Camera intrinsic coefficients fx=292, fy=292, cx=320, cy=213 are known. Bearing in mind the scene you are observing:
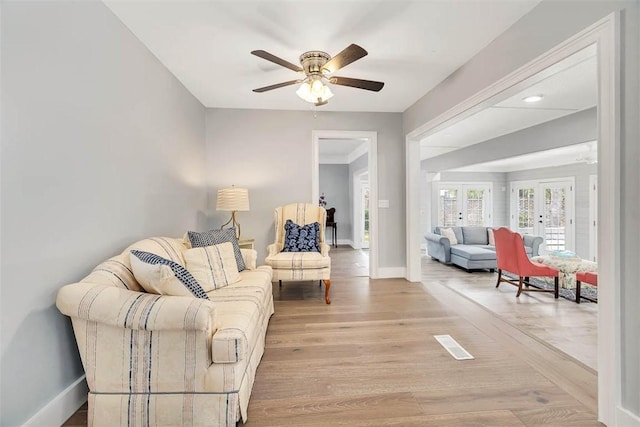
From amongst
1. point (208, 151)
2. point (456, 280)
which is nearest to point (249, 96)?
point (208, 151)

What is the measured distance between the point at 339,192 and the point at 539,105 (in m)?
5.39

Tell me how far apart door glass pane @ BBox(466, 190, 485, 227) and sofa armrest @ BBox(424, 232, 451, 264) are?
102 inches

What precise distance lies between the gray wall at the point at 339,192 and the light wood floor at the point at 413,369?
5.12 meters

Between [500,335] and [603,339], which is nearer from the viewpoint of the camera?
[603,339]

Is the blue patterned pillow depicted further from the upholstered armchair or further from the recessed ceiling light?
the recessed ceiling light

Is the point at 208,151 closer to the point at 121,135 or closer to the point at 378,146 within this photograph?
the point at 121,135

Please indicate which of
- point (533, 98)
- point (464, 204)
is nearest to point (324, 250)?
point (533, 98)

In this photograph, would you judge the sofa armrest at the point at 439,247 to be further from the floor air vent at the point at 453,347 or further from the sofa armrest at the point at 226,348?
the sofa armrest at the point at 226,348

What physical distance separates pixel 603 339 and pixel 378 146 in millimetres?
3426

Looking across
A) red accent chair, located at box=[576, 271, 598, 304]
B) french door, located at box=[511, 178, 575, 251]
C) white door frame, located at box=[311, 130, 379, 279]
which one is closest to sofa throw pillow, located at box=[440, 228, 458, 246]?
white door frame, located at box=[311, 130, 379, 279]

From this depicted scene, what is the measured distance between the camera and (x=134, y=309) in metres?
1.38

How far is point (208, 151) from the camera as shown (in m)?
4.16

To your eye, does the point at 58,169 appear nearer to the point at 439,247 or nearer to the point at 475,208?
the point at 439,247

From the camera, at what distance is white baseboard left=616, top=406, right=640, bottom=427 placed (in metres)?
1.40
